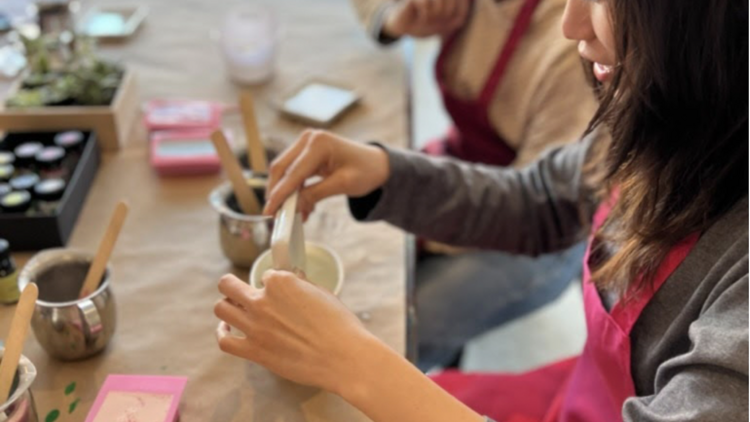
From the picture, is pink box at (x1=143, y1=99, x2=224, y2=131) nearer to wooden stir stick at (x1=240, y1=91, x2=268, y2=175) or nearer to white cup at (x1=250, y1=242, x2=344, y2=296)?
wooden stir stick at (x1=240, y1=91, x2=268, y2=175)

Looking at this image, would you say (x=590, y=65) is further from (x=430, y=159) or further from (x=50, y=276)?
(x=50, y=276)

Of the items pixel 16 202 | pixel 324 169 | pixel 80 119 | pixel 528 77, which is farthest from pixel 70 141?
pixel 528 77

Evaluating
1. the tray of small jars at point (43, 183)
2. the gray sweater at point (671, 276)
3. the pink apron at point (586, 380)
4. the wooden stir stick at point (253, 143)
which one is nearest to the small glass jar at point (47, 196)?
the tray of small jars at point (43, 183)

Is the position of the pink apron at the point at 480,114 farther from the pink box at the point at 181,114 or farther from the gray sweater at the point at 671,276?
Result: the pink box at the point at 181,114

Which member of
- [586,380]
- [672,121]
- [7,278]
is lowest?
[586,380]

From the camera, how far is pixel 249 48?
4.21 ft

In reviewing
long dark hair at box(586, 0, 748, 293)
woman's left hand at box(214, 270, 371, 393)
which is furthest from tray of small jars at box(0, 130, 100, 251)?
long dark hair at box(586, 0, 748, 293)

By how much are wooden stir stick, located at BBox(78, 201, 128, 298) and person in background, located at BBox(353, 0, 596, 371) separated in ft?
1.70

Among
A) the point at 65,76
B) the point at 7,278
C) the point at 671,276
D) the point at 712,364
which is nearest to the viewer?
the point at 712,364

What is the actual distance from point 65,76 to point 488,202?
2.08 ft

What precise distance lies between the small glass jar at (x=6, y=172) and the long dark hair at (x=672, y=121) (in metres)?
0.69

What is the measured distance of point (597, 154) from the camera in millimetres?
927

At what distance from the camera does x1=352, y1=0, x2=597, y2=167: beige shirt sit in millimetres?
1113

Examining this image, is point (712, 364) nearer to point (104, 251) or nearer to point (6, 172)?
point (104, 251)
